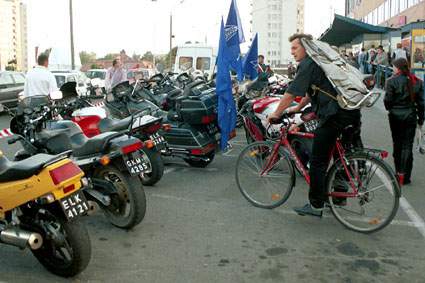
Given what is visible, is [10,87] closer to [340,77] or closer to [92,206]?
[92,206]

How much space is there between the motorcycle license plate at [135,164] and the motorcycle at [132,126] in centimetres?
87

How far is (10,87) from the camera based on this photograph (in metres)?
16.4

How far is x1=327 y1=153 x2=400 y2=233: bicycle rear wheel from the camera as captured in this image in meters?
4.60

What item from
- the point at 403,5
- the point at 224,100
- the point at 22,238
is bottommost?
the point at 22,238

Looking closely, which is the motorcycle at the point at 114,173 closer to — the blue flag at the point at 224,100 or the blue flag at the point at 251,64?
the blue flag at the point at 224,100

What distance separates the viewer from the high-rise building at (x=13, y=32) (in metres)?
147

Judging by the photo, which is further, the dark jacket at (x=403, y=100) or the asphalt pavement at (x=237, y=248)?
the dark jacket at (x=403, y=100)

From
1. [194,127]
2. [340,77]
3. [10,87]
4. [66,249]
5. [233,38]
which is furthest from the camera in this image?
[10,87]

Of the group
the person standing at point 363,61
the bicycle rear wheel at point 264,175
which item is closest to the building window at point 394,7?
the person standing at point 363,61

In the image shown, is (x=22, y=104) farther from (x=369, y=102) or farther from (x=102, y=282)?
(x=369, y=102)

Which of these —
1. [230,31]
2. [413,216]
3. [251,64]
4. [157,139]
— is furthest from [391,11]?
[413,216]

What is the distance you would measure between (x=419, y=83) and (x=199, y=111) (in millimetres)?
2974

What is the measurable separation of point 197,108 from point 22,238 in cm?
399

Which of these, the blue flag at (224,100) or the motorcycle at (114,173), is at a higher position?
the blue flag at (224,100)
